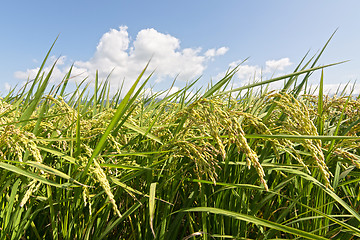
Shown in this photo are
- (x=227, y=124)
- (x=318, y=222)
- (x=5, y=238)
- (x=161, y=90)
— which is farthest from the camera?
(x=161, y=90)

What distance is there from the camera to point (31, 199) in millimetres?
1158

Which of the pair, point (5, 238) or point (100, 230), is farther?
point (100, 230)

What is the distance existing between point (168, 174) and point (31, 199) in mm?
667

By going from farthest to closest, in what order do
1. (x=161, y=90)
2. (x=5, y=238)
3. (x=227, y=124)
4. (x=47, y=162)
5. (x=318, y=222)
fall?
(x=161, y=90) → (x=47, y=162) → (x=318, y=222) → (x=5, y=238) → (x=227, y=124)

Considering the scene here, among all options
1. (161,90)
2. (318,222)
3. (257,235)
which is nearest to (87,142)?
(257,235)

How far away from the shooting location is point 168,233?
120 centimetres

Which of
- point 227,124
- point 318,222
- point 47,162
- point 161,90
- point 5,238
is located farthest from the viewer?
point 161,90

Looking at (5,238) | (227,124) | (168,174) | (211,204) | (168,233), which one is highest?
(227,124)

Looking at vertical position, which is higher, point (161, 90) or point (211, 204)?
point (161, 90)

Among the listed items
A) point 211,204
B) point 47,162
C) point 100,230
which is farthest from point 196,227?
point 47,162

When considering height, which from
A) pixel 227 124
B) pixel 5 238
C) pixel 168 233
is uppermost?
pixel 227 124

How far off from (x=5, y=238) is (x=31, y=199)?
0.63ft

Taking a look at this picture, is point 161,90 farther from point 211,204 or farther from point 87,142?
point 211,204

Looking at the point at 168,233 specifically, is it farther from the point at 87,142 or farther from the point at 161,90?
the point at 161,90
